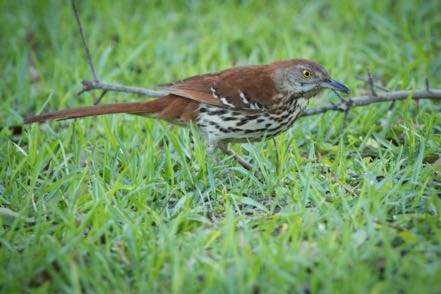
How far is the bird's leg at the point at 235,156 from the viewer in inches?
190

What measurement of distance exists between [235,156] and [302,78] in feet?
2.32

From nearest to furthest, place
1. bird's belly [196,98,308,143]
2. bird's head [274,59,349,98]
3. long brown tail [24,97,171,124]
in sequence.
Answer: long brown tail [24,97,171,124]
bird's belly [196,98,308,143]
bird's head [274,59,349,98]

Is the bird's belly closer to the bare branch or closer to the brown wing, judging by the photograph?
the brown wing

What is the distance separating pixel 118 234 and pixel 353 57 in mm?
3637

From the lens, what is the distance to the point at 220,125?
4.86 metres

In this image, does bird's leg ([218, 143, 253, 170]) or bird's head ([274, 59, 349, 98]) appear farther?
bird's head ([274, 59, 349, 98])

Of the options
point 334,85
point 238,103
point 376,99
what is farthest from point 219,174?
point 376,99

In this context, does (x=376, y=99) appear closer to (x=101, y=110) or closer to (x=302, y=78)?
(x=302, y=78)

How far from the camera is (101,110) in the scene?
4.74m

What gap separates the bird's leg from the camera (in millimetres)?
4820

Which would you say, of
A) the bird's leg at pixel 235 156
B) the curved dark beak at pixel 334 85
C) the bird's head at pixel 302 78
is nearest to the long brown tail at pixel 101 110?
the bird's leg at pixel 235 156

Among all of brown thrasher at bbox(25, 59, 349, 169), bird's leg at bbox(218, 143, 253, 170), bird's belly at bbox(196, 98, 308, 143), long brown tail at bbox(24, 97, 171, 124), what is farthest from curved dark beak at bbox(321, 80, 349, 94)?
long brown tail at bbox(24, 97, 171, 124)

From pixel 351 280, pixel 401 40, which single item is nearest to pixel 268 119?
pixel 351 280

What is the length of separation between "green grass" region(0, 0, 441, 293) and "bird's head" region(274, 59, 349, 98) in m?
0.38
